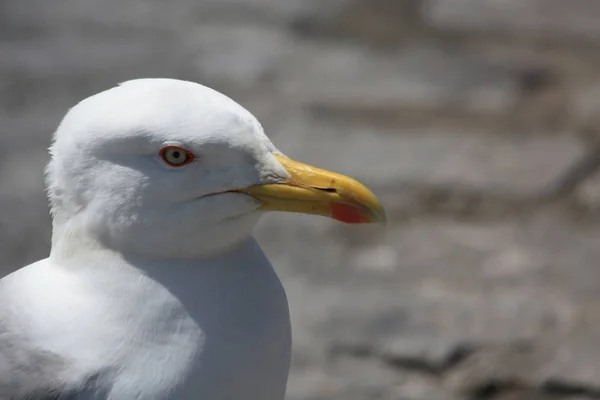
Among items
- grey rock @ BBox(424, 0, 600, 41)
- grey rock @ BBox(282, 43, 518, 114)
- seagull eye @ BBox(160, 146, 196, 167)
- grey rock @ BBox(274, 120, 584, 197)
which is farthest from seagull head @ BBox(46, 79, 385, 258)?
grey rock @ BBox(424, 0, 600, 41)

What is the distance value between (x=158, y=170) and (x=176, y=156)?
0.11 feet

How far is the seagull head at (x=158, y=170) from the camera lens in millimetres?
1565

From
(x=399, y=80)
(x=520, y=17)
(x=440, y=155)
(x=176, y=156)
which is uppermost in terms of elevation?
(x=520, y=17)

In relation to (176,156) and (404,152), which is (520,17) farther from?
(176,156)

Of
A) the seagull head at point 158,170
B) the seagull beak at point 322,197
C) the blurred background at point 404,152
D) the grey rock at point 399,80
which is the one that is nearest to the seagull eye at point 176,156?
the seagull head at point 158,170

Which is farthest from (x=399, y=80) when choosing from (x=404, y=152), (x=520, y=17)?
A: (x=520, y=17)

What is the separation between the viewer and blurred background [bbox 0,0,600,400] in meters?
2.92

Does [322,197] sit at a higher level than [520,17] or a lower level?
lower

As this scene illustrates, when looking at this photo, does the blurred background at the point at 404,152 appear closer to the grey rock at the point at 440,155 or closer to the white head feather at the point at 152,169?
the grey rock at the point at 440,155

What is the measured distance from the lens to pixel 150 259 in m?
1.62

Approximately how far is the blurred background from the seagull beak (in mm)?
1186

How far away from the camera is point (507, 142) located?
3822 millimetres

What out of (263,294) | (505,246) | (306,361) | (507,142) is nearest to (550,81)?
(507,142)

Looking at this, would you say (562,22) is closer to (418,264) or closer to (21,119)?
(418,264)
